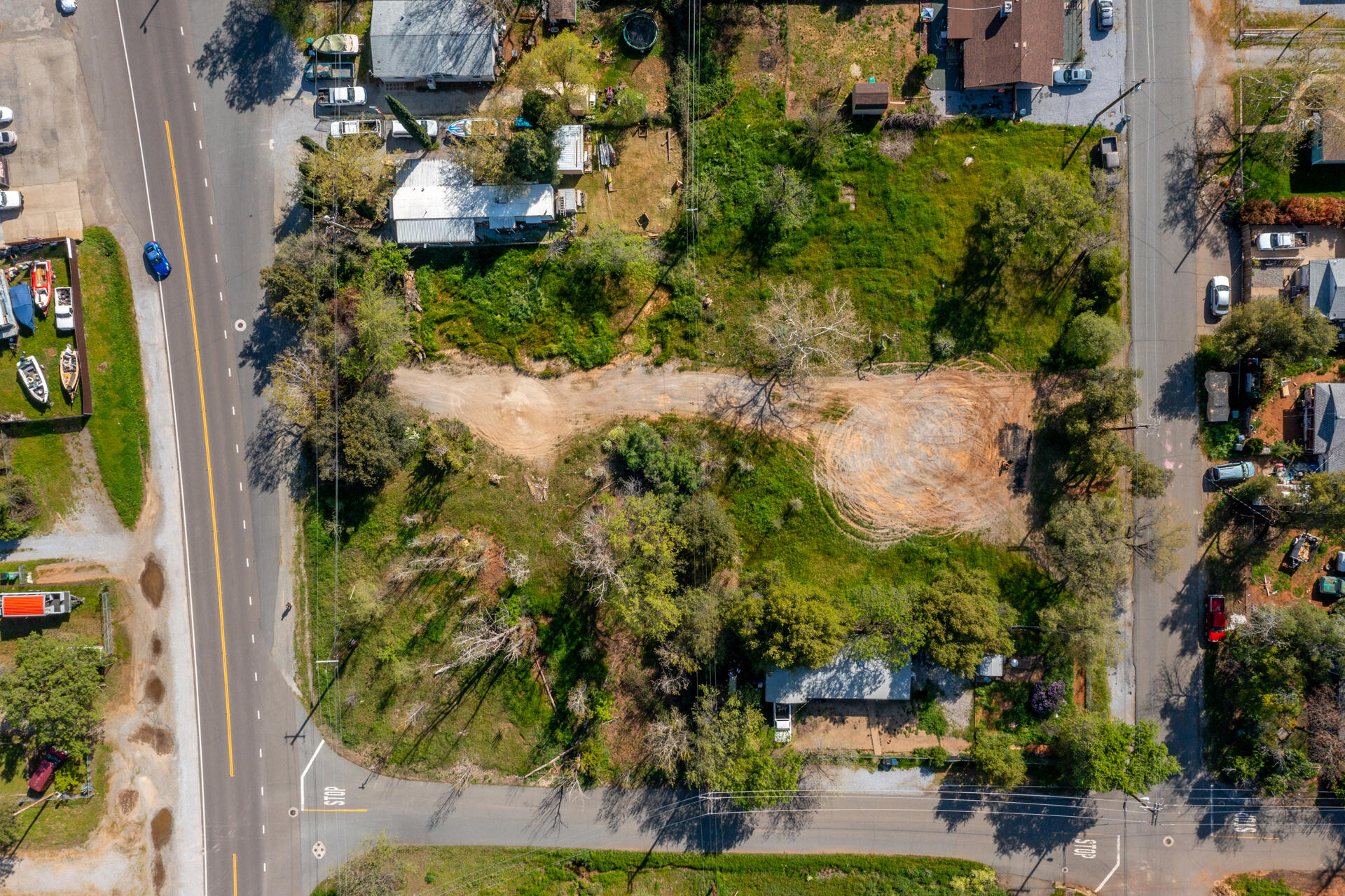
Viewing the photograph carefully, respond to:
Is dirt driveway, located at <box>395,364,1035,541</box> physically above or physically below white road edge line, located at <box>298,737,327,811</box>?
above

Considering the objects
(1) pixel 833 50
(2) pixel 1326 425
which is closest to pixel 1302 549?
(2) pixel 1326 425

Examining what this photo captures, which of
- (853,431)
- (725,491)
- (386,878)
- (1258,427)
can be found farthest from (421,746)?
(1258,427)

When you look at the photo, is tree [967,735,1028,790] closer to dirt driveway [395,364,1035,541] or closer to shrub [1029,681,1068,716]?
shrub [1029,681,1068,716]

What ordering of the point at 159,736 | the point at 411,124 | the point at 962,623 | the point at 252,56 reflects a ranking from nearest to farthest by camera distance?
the point at 962,623 < the point at 411,124 < the point at 159,736 < the point at 252,56

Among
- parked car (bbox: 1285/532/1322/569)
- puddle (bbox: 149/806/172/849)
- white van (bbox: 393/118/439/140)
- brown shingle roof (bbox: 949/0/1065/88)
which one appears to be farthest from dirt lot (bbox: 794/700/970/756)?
white van (bbox: 393/118/439/140)

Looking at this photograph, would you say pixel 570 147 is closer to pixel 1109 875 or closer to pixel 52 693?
pixel 52 693

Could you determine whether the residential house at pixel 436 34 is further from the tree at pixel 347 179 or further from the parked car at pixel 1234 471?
the parked car at pixel 1234 471

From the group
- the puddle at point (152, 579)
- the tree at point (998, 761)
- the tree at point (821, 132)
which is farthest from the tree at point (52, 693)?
the tree at point (821, 132)
